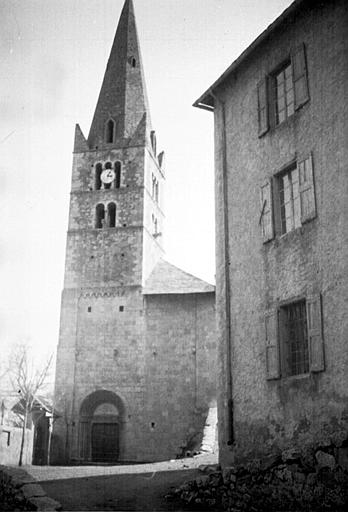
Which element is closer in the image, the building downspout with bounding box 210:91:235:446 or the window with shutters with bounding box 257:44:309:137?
the window with shutters with bounding box 257:44:309:137

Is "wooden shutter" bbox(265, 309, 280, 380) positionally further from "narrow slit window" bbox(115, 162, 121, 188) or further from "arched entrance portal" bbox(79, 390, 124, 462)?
"narrow slit window" bbox(115, 162, 121, 188)

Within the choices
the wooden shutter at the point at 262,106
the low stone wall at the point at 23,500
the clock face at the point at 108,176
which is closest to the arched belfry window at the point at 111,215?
the clock face at the point at 108,176

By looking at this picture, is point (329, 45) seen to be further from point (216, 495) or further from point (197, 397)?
point (197, 397)

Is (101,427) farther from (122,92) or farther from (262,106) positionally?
(122,92)

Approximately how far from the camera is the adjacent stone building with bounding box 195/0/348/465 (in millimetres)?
10195

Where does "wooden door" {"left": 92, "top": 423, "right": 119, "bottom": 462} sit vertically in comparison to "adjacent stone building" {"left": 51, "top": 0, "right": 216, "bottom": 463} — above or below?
below

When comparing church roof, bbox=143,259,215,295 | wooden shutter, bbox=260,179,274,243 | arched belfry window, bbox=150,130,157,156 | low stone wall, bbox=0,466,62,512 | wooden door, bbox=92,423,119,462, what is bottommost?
wooden door, bbox=92,423,119,462

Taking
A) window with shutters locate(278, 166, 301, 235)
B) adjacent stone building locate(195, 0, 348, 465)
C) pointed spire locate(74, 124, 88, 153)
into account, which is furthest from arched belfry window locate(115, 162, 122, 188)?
window with shutters locate(278, 166, 301, 235)

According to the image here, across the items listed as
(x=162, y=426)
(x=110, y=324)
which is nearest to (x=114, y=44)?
(x=110, y=324)

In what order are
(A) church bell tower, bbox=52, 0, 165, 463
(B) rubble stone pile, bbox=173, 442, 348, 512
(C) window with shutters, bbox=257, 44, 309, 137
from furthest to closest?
(A) church bell tower, bbox=52, 0, 165, 463
(C) window with shutters, bbox=257, 44, 309, 137
(B) rubble stone pile, bbox=173, 442, 348, 512

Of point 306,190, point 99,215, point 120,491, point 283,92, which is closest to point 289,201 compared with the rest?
point 306,190

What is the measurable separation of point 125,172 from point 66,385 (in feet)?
42.3

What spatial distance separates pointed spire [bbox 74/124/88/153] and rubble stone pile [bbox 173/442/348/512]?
26355 mm

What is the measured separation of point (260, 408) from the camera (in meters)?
11.6
